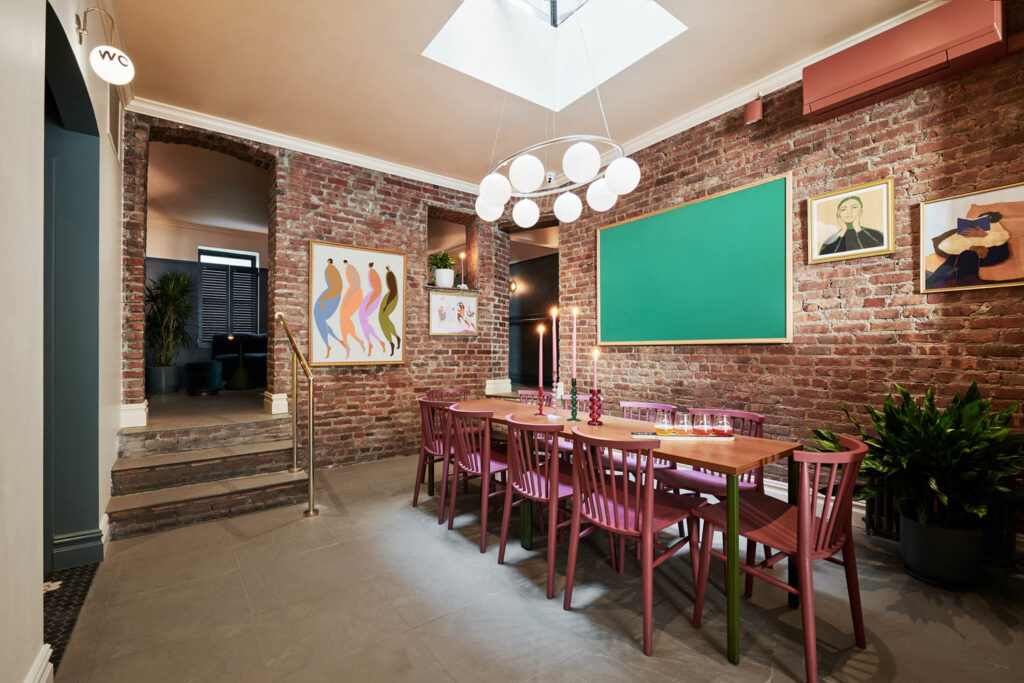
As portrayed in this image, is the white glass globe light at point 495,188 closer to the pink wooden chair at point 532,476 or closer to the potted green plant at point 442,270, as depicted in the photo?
the pink wooden chair at point 532,476

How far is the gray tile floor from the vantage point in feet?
5.46

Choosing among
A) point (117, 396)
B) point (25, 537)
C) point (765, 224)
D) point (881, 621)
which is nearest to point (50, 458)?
point (117, 396)

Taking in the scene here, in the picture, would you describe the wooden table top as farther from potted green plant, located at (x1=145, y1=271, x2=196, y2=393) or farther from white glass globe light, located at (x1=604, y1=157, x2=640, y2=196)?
potted green plant, located at (x1=145, y1=271, x2=196, y2=393)

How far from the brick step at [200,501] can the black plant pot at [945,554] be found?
12.9 ft

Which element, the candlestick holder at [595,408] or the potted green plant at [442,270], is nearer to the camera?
the candlestick holder at [595,408]

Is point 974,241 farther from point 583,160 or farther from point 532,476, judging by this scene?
point 532,476

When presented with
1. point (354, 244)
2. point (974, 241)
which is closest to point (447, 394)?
point (354, 244)

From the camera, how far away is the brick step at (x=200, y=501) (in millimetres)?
2848

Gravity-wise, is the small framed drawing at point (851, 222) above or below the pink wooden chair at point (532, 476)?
above

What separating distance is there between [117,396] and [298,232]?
6.61 ft

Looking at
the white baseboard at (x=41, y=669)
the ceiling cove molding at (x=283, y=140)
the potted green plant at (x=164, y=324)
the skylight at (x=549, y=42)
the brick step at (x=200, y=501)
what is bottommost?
the brick step at (x=200, y=501)

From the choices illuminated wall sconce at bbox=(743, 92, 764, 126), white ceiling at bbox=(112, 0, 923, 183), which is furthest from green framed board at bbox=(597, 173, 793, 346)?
white ceiling at bbox=(112, 0, 923, 183)

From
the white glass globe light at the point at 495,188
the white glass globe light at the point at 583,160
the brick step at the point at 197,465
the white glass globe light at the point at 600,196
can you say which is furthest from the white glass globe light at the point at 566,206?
the brick step at the point at 197,465

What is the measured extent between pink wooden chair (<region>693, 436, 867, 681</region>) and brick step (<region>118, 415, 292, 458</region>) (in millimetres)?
3612
